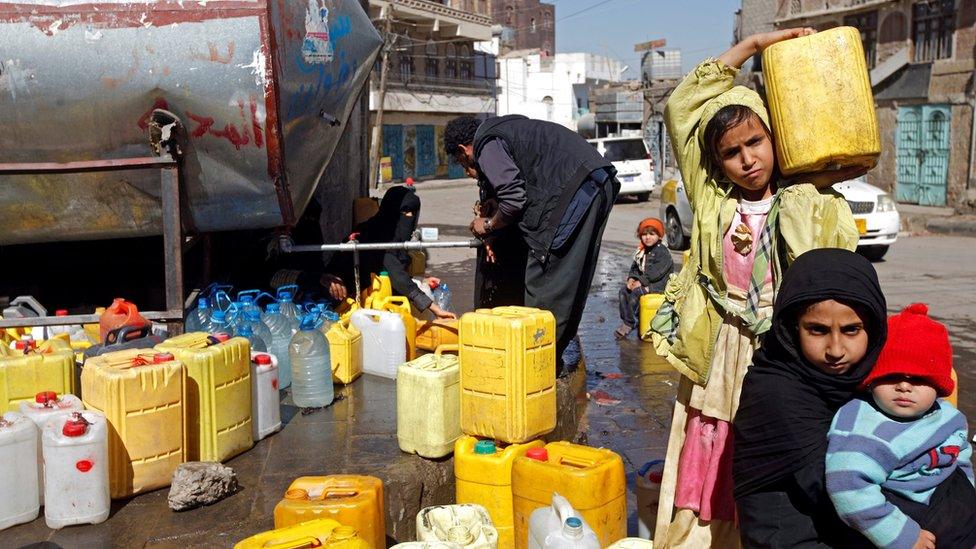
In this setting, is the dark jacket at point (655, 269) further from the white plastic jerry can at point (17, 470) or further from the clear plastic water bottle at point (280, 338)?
the white plastic jerry can at point (17, 470)

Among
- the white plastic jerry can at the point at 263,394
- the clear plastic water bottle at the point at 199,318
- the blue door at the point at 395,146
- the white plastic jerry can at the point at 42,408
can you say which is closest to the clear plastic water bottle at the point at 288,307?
the clear plastic water bottle at the point at 199,318

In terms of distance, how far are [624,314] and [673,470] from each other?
4814 mm

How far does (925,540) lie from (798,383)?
1.44 feet

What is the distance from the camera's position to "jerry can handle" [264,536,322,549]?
96.5 inches

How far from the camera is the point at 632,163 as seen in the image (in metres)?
24.1

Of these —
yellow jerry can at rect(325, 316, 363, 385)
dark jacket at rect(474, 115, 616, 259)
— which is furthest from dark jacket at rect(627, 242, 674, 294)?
yellow jerry can at rect(325, 316, 363, 385)

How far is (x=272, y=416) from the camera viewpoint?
14.3 feet

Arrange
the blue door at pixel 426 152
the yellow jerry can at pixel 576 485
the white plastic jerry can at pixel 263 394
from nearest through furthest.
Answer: the yellow jerry can at pixel 576 485
the white plastic jerry can at pixel 263 394
the blue door at pixel 426 152

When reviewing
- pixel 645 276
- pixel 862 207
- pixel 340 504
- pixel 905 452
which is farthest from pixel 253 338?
pixel 862 207

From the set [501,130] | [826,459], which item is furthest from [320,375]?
[826,459]

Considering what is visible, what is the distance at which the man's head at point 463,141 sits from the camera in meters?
4.99

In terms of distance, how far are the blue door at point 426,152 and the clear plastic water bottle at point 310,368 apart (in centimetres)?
3678

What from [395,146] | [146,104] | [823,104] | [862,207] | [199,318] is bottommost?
[199,318]

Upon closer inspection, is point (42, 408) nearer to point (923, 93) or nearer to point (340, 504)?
point (340, 504)
